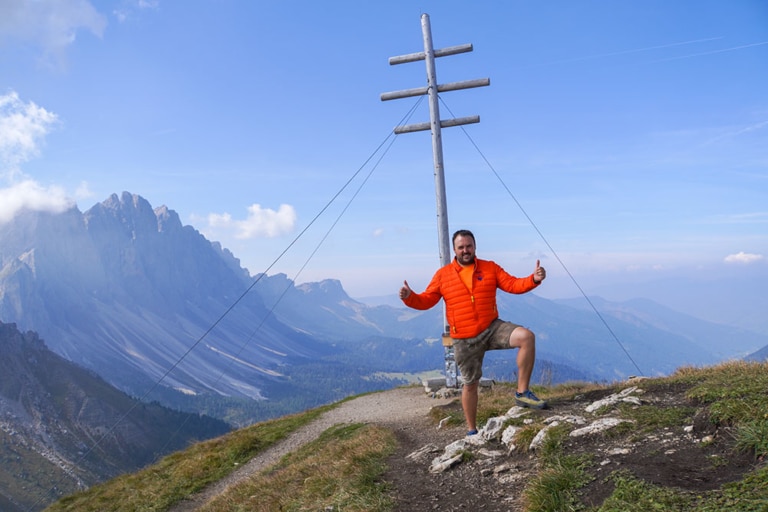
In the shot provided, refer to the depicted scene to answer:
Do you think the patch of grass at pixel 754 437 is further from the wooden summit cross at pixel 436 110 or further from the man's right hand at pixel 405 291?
the wooden summit cross at pixel 436 110

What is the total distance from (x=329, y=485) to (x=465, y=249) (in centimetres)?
417

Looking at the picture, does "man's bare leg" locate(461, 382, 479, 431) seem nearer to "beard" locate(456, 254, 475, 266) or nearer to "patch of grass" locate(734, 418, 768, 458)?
"beard" locate(456, 254, 475, 266)

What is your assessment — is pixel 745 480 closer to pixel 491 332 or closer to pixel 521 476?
pixel 521 476

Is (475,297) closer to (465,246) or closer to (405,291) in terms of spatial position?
(465,246)

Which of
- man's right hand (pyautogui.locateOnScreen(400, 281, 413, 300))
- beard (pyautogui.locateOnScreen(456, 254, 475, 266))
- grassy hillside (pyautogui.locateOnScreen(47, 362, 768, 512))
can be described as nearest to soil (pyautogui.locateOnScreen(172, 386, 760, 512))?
grassy hillside (pyautogui.locateOnScreen(47, 362, 768, 512))

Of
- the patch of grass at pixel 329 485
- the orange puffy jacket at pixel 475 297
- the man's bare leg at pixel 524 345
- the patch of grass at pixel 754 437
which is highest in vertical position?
the orange puffy jacket at pixel 475 297

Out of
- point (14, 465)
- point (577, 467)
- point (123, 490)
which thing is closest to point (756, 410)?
point (577, 467)

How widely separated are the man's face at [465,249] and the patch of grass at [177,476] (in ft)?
30.0

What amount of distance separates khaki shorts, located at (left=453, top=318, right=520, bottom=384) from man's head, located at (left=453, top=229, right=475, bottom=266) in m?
1.10

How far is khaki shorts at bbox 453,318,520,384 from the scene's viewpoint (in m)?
8.51

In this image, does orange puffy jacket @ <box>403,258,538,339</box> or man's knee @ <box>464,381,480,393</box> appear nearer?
orange puffy jacket @ <box>403,258,538,339</box>

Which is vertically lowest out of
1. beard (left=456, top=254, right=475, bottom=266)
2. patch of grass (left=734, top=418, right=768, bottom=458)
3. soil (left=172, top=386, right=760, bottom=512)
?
soil (left=172, top=386, right=760, bottom=512)

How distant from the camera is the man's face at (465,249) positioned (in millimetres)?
8555

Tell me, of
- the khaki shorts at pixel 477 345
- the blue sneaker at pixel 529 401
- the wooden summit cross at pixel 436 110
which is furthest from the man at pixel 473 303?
the wooden summit cross at pixel 436 110
